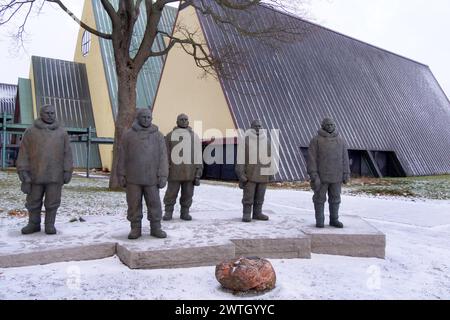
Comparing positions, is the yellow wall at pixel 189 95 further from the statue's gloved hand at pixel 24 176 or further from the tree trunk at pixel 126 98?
the statue's gloved hand at pixel 24 176

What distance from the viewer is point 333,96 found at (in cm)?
2272

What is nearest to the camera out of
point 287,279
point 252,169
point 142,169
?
point 287,279

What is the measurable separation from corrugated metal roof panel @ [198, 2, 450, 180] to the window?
17939 millimetres

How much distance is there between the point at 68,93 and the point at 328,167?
29909 mm

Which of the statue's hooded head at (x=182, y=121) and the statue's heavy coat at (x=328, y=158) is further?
the statue's hooded head at (x=182, y=121)

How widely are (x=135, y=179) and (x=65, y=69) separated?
31911mm

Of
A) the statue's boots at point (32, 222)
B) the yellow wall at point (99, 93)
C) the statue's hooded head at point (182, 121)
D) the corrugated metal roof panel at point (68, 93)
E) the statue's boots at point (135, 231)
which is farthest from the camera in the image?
the corrugated metal roof panel at point (68, 93)

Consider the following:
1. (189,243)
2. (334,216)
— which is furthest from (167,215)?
(334,216)

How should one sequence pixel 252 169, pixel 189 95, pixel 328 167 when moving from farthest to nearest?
pixel 189 95 → pixel 252 169 → pixel 328 167

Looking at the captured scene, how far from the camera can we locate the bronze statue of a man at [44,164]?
17.2ft

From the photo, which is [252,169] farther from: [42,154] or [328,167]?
[42,154]

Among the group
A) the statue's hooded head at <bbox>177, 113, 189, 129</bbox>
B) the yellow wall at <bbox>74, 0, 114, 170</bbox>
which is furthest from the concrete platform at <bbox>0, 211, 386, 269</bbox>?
the yellow wall at <bbox>74, 0, 114, 170</bbox>

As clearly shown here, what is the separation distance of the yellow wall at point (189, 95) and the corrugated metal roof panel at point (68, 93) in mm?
8222

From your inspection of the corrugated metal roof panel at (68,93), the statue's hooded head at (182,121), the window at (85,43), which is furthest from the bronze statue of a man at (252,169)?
the window at (85,43)
